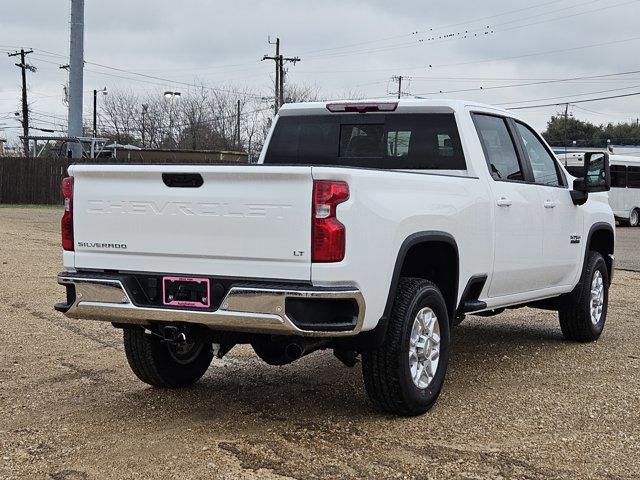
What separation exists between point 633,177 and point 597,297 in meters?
26.5

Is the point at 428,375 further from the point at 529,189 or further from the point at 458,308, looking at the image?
the point at 529,189

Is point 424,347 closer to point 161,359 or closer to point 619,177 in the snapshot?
point 161,359

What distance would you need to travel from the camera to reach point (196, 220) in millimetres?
5277

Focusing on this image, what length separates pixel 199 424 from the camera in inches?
221

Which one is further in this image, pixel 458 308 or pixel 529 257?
pixel 529 257

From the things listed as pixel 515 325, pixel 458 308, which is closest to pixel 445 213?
pixel 458 308

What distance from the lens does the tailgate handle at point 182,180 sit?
5289 millimetres

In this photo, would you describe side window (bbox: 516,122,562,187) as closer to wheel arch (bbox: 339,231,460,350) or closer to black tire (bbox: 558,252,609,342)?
black tire (bbox: 558,252,609,342)

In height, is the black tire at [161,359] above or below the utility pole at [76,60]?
below

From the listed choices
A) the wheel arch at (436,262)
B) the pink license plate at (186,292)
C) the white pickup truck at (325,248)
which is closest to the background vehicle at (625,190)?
the white pickup truck at (325,248)

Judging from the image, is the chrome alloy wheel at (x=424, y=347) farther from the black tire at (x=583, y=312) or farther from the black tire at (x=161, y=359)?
the black tire at (x=583, y=312)

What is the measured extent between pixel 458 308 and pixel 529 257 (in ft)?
3.66

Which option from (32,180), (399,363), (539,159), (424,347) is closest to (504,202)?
(539,159)

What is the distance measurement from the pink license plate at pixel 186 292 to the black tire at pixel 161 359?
2.58 feet
